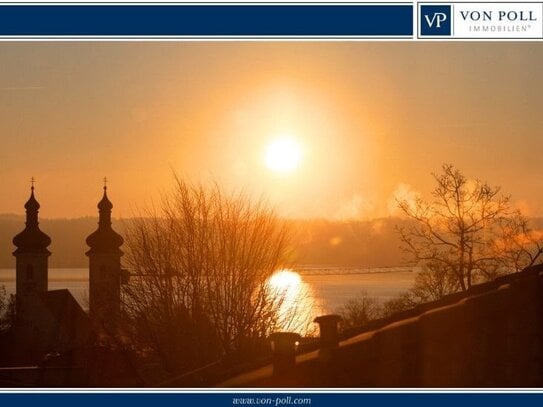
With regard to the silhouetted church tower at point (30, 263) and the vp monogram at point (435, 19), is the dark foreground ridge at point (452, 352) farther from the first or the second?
the silhouetted church tower at point (30, 263)

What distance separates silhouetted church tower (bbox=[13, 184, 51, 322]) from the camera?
44.2 metres

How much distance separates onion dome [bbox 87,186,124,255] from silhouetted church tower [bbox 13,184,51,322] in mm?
3835

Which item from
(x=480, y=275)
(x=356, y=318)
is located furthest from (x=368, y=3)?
(x=356, y=318)

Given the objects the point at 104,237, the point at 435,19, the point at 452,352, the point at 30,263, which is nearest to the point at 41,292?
the point at 30,263

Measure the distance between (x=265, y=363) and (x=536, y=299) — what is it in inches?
90.9

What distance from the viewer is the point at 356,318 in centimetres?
2331

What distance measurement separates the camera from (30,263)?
4491 cm

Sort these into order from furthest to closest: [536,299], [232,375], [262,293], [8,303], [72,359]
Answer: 1. [8,303]
2. [72,359]
3. [262,293]
4. [232,375]
5. [536,299]
